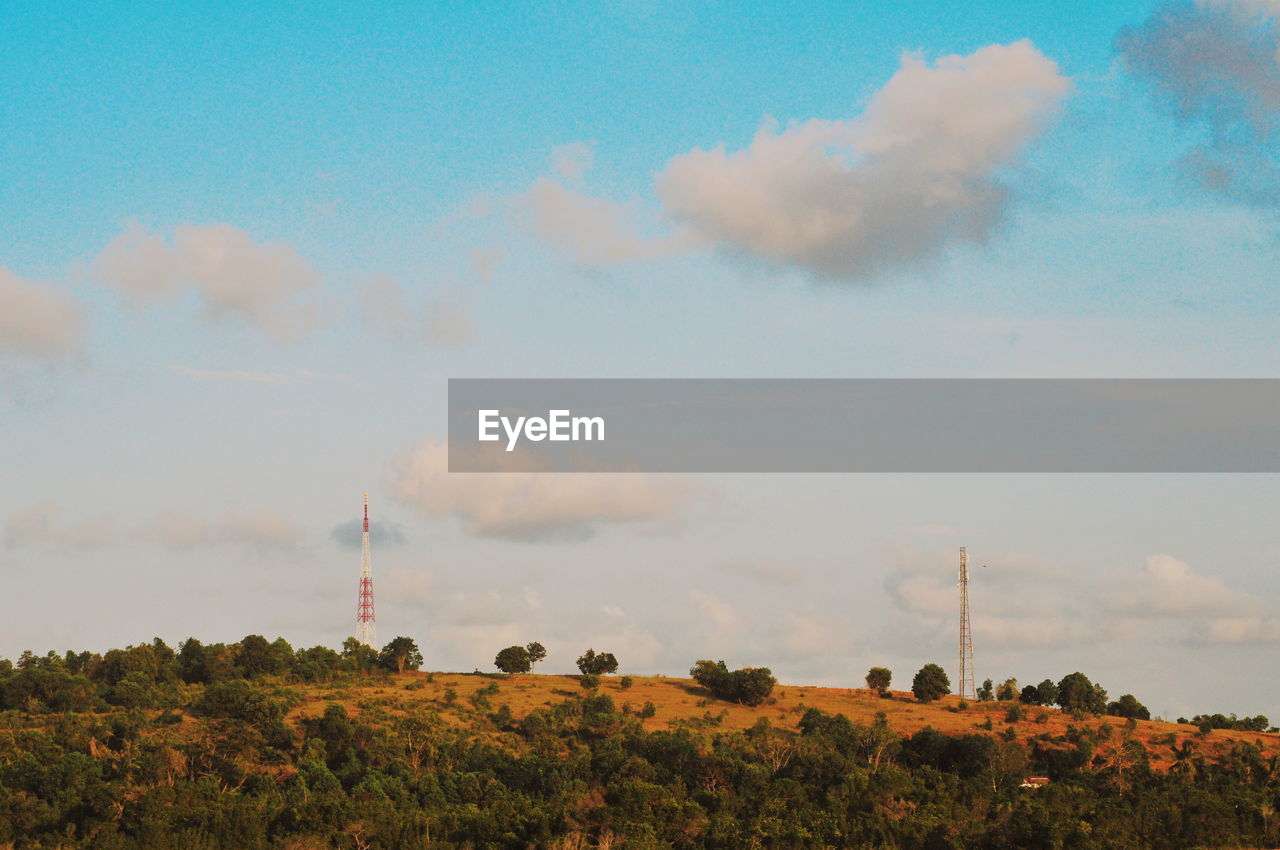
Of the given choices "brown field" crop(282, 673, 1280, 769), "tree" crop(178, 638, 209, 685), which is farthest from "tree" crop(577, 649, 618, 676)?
"tree" crop(178, 638, 209, 685)

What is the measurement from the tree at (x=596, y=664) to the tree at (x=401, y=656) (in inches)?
871

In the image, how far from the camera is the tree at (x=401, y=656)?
591 feet

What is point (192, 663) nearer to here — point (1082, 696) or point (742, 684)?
point (742, 684)

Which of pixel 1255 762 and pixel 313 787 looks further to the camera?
pixel 1255 762

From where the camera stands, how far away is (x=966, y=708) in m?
163

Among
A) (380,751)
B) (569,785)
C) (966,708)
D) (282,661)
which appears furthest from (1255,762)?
(282,661)

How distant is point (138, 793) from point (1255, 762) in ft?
364

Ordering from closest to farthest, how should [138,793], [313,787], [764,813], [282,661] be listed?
[764,813] < [138,793] < [313,787] < [282,661]

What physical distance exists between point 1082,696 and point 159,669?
117 metres

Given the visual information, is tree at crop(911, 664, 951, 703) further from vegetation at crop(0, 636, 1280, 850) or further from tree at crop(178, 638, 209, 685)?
tree at crop(178, 638, 209, 685)

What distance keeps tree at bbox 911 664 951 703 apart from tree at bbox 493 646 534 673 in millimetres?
51177

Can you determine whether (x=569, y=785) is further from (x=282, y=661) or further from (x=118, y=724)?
(x=282, y=661)

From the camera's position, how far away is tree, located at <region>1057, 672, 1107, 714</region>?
16850cm

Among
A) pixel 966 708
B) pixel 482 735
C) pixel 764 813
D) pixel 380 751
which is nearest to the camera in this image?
pixel 764 813
